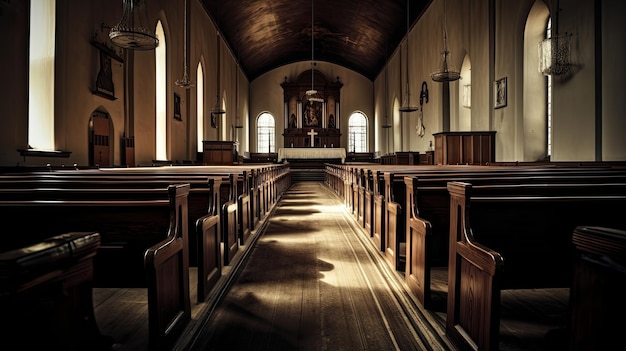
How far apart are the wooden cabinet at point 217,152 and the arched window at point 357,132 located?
36.5ft

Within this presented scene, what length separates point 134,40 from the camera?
5.08 metres

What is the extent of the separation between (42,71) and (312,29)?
773 centimetres

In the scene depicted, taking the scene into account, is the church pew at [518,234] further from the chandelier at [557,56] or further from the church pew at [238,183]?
the chandelier at [557,56]

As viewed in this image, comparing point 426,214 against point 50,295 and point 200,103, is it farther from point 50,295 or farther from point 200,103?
point 200,103

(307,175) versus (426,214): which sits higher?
(307,175)

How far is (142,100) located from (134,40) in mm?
3278

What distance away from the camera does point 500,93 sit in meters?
8.19

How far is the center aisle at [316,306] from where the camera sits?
1.83m

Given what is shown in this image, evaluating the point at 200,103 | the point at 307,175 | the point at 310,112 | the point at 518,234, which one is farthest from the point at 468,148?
the point at 310,112

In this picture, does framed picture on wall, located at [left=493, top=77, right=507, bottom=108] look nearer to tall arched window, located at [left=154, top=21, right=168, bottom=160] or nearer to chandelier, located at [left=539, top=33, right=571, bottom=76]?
chandelier, located at [left=539, top=33, right=571, bottom=76]

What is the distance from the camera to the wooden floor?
6.00ft

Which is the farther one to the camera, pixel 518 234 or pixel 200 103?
pixel 200 103

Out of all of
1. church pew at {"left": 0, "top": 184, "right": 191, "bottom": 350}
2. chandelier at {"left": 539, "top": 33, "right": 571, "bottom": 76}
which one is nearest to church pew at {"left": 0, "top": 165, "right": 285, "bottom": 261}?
church pew at {"left": 0, "top": 184, "right": 191, "bottom": 350}

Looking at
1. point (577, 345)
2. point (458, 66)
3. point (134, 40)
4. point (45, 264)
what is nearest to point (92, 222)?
point (45, 264)
